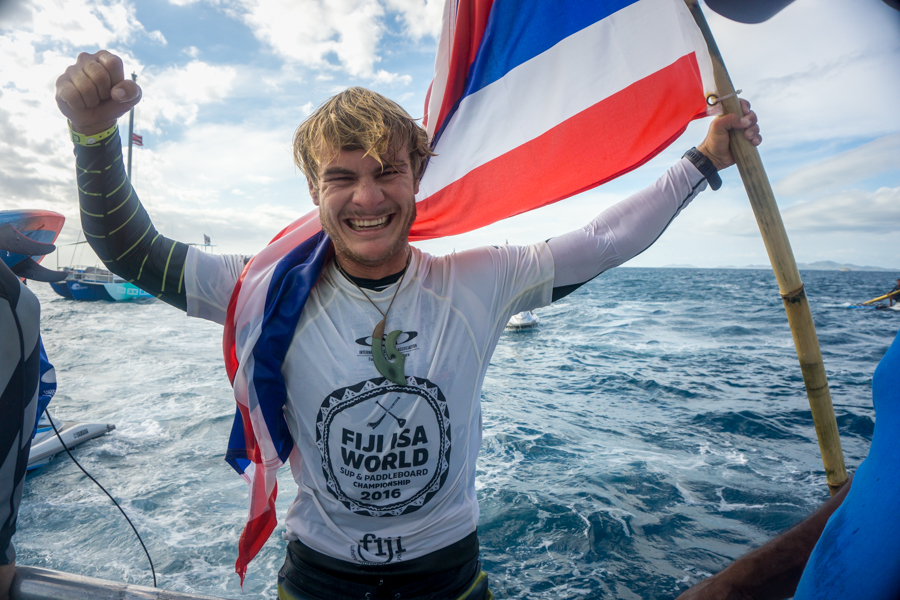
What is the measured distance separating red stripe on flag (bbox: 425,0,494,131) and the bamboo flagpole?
0.98 m

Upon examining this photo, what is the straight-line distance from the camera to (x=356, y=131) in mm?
1629

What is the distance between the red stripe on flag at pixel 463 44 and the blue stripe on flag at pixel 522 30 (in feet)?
0.10

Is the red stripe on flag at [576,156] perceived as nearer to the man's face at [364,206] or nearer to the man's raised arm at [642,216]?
the man's raised arm at [642,216]

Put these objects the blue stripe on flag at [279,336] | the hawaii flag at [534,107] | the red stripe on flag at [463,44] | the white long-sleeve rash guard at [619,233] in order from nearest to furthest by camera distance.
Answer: the blue stripe on flag at [279,336], the white long-sleeve rash guard at [619,233], the hawaii flag at [534,107], the red stripe on flag at [463,44]

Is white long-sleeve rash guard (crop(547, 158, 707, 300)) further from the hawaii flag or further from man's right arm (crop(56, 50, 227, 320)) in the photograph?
man's right arm (crop(56, 50, 227, 320))

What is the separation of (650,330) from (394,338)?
64.9ft

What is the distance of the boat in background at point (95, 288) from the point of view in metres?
38.3

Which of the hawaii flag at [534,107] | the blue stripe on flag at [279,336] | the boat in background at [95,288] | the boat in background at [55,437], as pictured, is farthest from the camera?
the boat in background at [95,288]

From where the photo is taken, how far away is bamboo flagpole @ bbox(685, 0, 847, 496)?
184 cm

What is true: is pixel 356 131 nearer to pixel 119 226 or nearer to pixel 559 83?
pixel 119 226

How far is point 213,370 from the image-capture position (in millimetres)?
13102

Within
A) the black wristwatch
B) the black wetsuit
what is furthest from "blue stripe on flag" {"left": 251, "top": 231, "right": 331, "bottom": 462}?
the black wristwatch

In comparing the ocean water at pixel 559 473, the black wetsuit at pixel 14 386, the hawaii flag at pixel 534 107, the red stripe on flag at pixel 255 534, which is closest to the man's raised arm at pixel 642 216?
the hawaii flag at pixel 534 107

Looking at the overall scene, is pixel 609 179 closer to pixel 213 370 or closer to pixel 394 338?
pixel 394 338
